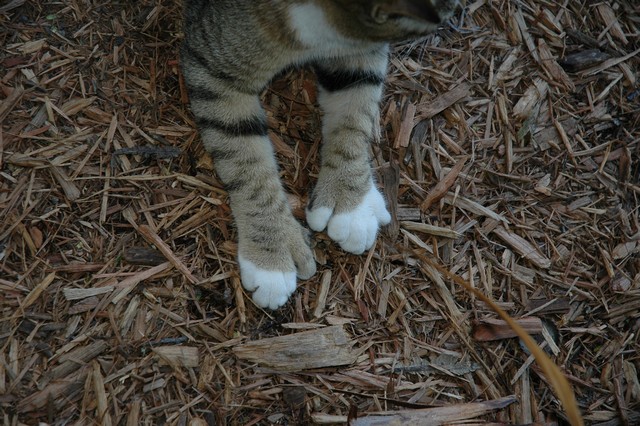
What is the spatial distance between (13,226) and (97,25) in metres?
0.87

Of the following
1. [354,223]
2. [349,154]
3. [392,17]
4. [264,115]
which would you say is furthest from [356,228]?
[392,17]

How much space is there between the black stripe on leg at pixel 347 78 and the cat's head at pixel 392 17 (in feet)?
1.06

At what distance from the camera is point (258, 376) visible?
189 centimetres

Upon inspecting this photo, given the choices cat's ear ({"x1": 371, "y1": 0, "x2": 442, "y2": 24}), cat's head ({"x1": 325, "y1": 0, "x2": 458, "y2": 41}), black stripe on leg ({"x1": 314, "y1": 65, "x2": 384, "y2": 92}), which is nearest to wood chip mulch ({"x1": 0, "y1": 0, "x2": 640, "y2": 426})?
black stripe on leg ({"x1": 314, "y1": 65, "x2": 384, "y2": 92})

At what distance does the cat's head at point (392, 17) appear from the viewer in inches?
63.8

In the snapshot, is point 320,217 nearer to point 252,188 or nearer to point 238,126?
point 252,188

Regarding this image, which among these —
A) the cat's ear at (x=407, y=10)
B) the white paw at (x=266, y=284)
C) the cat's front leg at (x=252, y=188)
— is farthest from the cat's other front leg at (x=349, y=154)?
the cat's ear at (x=407, y=10)

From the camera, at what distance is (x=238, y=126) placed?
2.12 meters

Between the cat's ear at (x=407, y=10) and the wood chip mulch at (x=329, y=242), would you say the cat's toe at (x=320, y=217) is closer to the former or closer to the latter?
the wood chip mulch at (x=329, y=242)

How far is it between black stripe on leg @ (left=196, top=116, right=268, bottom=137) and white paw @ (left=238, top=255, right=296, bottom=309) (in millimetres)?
490

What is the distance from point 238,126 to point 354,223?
56cm

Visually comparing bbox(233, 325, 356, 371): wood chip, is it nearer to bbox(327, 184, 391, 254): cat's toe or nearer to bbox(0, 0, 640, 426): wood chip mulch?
bbox(0, 0, 640, 426): wood chip mulch

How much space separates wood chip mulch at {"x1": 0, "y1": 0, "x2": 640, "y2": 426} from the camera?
1.87 metres

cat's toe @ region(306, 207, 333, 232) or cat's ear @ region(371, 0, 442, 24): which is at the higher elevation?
cat's ear @ region(371, 0, 442, 24)
